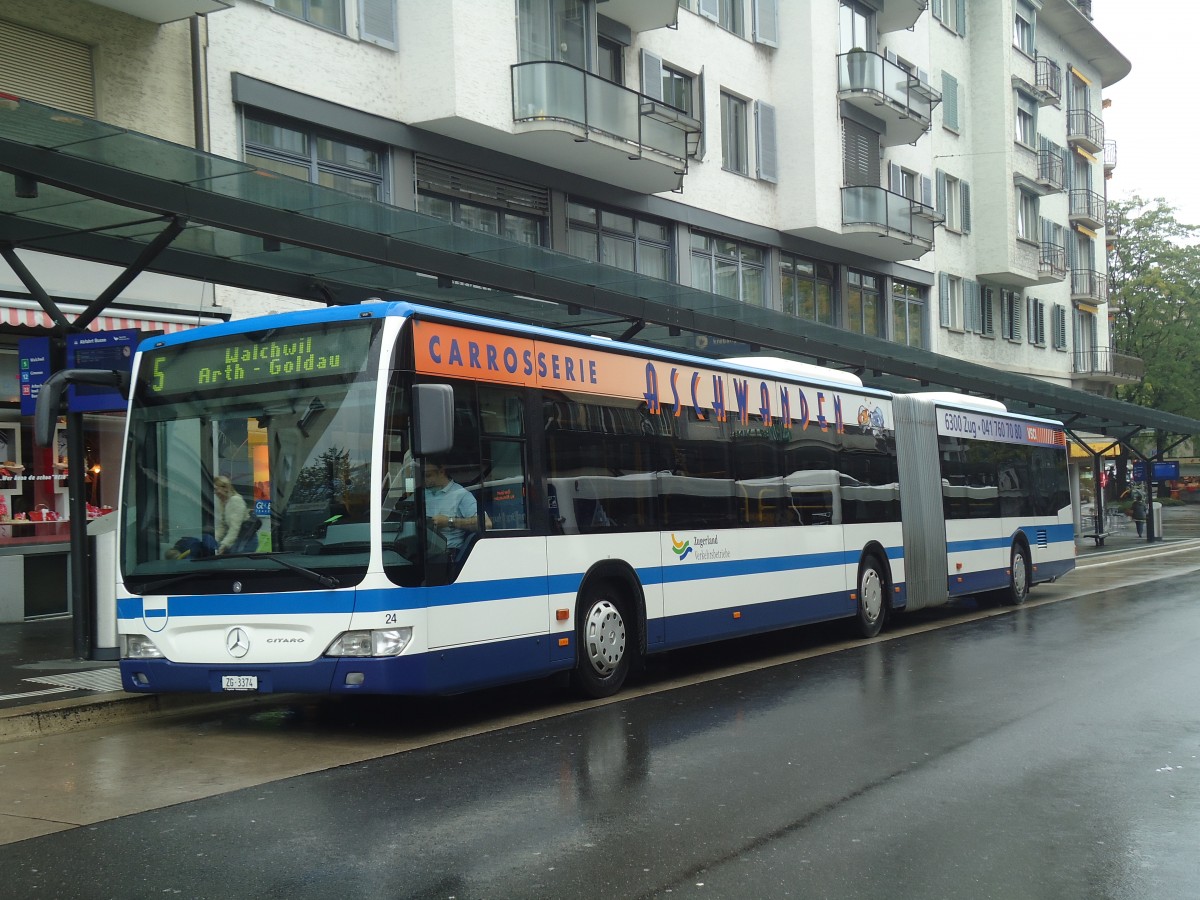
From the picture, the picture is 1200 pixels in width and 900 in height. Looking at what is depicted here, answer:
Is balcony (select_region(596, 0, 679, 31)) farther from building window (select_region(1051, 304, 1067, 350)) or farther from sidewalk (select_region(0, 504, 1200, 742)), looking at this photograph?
building window (select_region(1051, 304, 1067, 350))

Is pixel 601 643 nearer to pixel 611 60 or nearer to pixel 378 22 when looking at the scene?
pixel 378 22

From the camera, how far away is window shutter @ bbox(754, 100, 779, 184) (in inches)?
1212

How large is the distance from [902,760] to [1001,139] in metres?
39.1

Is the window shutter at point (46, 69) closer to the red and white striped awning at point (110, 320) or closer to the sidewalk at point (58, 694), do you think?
the red and white striped awning at point (110, 320)

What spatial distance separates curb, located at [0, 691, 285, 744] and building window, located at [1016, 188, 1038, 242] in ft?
128

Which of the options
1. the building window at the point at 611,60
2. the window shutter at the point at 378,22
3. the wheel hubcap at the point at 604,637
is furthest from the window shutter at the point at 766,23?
the wheel hubcap at the point at 604,637

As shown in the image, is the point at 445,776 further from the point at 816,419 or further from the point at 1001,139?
the point at 1001,139

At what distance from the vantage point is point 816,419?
15289 millimetres

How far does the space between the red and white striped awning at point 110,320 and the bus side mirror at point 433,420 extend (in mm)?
6462

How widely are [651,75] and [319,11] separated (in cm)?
883

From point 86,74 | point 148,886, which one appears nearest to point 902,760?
point 148,886

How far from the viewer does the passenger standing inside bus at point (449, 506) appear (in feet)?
29.8

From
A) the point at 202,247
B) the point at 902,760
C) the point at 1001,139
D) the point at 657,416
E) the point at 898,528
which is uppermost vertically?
the point at 1001,139

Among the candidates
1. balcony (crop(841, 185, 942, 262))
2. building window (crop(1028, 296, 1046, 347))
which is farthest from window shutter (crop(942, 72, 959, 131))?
building window (crop(1028, 296, 1046, 347))
